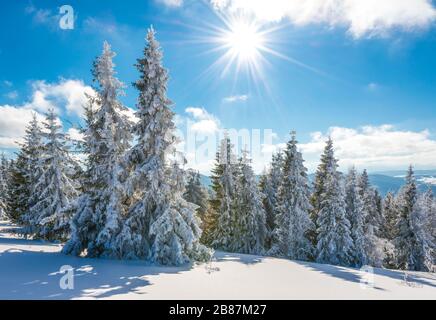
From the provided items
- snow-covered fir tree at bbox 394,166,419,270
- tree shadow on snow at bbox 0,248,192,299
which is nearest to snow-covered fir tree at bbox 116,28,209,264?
tree shadow on snow at bbox 0,248,192,299

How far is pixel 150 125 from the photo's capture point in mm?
15219

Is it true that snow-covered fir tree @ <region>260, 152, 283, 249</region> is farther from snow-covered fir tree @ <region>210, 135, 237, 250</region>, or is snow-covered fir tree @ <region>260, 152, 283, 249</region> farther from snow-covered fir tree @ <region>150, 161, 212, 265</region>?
snow-covered fir tree @ <region>150, 161, 212, 265</region>

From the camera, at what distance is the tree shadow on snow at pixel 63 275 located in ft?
28.5

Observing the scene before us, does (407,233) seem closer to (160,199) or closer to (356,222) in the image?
(356,222)

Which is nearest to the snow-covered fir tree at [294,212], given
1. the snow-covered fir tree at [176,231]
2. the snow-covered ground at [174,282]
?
the snow-covered ground at [174,282]

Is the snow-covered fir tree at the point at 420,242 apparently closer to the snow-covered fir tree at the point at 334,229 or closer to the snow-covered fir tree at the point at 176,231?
the snow-covered fir tree at the point at 334,229

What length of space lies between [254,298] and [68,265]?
9.15m

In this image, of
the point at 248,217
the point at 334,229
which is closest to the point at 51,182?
the point at 248,217

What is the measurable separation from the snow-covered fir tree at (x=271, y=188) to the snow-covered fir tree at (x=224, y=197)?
4880 mm

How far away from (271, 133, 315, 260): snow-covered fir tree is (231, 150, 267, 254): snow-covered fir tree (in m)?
2.25

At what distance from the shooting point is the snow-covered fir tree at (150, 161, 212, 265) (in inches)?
554
